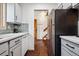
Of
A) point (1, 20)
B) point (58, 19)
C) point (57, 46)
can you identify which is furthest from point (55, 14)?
point (1, 20)

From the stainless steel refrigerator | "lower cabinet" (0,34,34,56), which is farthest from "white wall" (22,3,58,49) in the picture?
the stainless steel refrigerator

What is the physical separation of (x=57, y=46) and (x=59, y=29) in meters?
0.28

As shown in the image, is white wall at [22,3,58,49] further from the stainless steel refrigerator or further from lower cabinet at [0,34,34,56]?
the stainless steel refrigerator

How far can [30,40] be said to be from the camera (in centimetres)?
394

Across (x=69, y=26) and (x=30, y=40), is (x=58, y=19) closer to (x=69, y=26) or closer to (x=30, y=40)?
(x=69, y=26)

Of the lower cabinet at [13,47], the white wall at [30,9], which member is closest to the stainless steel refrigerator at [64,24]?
the lower cabinet at [13,47]

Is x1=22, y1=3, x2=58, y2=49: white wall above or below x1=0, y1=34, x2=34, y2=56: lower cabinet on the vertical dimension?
above

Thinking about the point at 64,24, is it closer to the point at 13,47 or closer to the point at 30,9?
the point at 13,47

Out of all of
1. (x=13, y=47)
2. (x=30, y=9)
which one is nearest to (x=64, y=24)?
(x=13, y=47)

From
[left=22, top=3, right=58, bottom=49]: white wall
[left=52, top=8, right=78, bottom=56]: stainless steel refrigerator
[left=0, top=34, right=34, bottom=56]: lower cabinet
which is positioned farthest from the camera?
[left=22, top=3, right=58, bottom=49]: white wall

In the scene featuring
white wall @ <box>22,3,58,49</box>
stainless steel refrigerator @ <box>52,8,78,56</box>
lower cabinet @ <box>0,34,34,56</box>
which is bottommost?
lower cabinet @ <box>0,34,34,56</box>

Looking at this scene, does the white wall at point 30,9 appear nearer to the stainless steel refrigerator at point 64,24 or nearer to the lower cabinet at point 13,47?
the lower cabinet at point 13,47

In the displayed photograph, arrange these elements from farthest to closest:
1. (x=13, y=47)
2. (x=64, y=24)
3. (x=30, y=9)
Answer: (x=30, y=9), (x=64, y=24), (x=13, y=47)

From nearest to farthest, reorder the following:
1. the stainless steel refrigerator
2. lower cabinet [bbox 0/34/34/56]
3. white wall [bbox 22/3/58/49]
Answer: lower cabinet [bbox 0/34/34/56], the stainless steel refrigerator, white wall [bbox 22/3/58/49]
